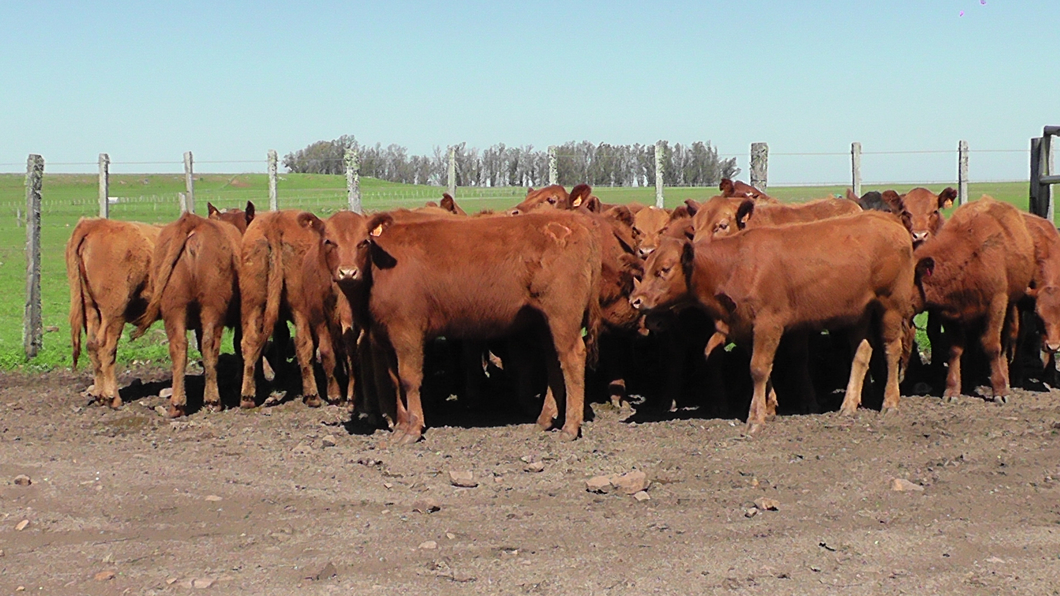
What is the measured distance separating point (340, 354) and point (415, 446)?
2.55 m

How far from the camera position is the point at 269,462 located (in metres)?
8.10

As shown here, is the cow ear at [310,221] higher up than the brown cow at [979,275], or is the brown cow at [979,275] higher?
the cow ear at [310,221]

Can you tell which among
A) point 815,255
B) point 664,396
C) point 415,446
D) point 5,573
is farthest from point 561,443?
point 5,573

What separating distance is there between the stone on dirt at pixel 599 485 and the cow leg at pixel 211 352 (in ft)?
15.6

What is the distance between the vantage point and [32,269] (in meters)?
13.3

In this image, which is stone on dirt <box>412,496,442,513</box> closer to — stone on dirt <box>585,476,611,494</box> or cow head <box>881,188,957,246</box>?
stone on dirt <box>585,476,611,494</box>

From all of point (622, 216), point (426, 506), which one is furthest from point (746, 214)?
point (426, 506)

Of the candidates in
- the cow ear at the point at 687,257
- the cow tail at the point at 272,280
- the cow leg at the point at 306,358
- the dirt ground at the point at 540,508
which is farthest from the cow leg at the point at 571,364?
the cow tail at the point at 272,280

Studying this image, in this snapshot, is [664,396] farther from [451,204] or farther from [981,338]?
[451,204]

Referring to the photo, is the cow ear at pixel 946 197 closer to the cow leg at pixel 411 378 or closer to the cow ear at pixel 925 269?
the cow ear at pixel 925 269

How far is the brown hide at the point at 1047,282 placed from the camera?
33.2 feet

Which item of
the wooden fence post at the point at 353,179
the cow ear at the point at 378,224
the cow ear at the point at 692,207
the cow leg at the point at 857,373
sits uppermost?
the wooden fence post at the point at 353,179

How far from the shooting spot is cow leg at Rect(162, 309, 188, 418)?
10234mm

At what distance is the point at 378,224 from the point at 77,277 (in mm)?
3911
